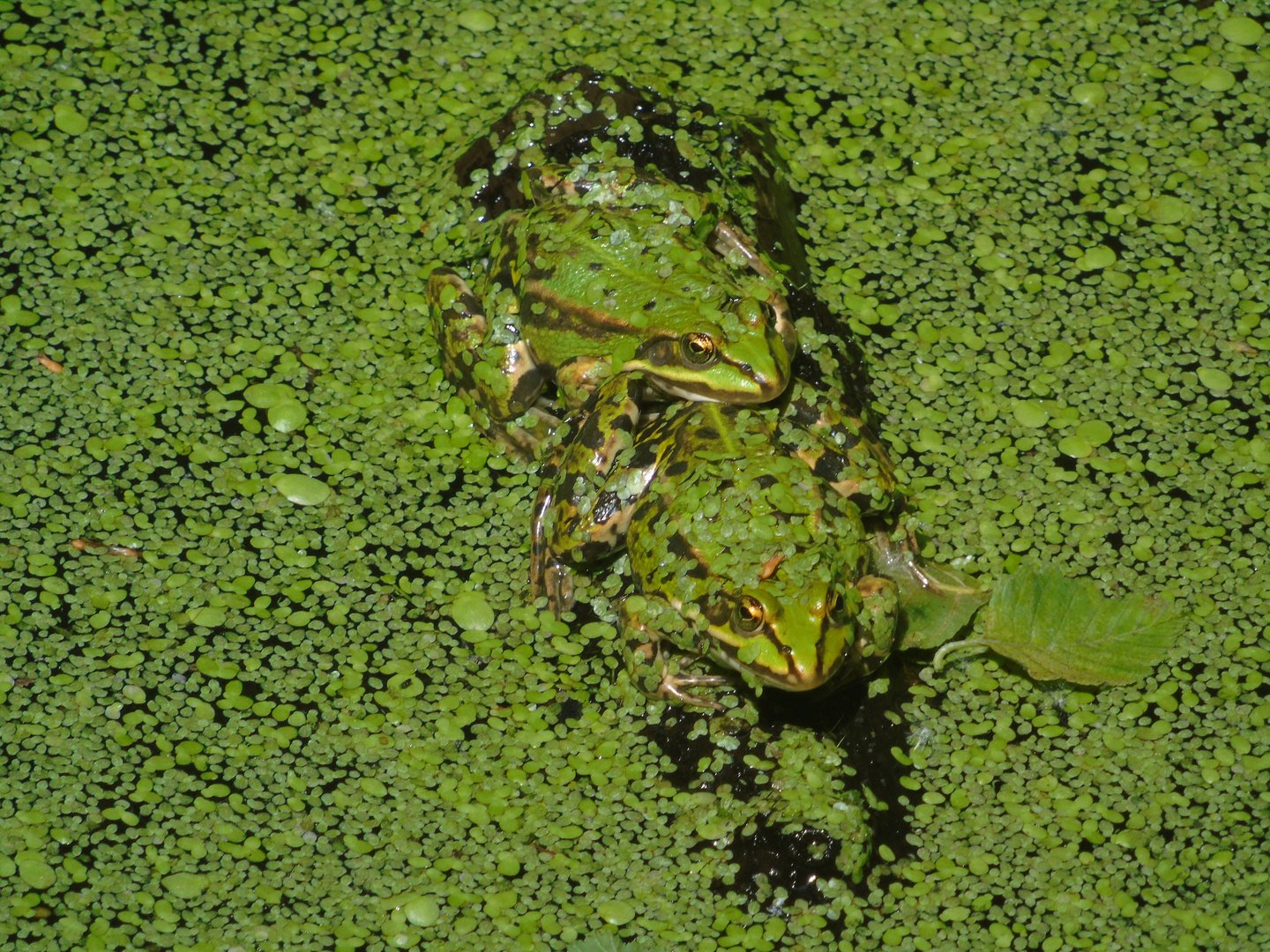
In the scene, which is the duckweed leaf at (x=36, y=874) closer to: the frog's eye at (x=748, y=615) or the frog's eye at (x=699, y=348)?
the frog's eye at (x=748, y=615)

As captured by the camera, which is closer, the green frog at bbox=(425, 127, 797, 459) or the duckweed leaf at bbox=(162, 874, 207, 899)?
the duckweed leaf at bbox=(162, 874, 207, 899)

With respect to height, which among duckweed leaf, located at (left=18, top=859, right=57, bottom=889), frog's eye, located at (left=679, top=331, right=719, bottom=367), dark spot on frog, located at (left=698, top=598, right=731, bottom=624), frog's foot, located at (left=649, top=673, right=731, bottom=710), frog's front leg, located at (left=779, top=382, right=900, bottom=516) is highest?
frog's eye, located at (left=679, top=331, right=719, bottom=367)

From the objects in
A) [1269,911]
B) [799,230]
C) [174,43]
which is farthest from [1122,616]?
[174,43]

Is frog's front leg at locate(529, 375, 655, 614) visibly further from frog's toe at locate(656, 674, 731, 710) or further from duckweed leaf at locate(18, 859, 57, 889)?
duckweed leaf at locate(18, 859, 57, 889)

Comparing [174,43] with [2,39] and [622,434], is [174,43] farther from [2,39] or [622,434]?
[622,434]

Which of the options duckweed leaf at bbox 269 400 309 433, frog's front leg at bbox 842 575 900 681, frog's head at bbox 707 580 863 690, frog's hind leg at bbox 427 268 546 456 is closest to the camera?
frog's head at bbox 707 580 863 690

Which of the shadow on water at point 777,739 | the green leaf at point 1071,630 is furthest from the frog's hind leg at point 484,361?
the green leaf at point 1071,630

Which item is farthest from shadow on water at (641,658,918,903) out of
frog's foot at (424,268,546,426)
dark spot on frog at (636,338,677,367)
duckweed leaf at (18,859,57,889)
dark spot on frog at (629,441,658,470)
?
duckweed leaf at (18,859,57,889)

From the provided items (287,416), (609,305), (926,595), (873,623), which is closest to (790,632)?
(873,623)
